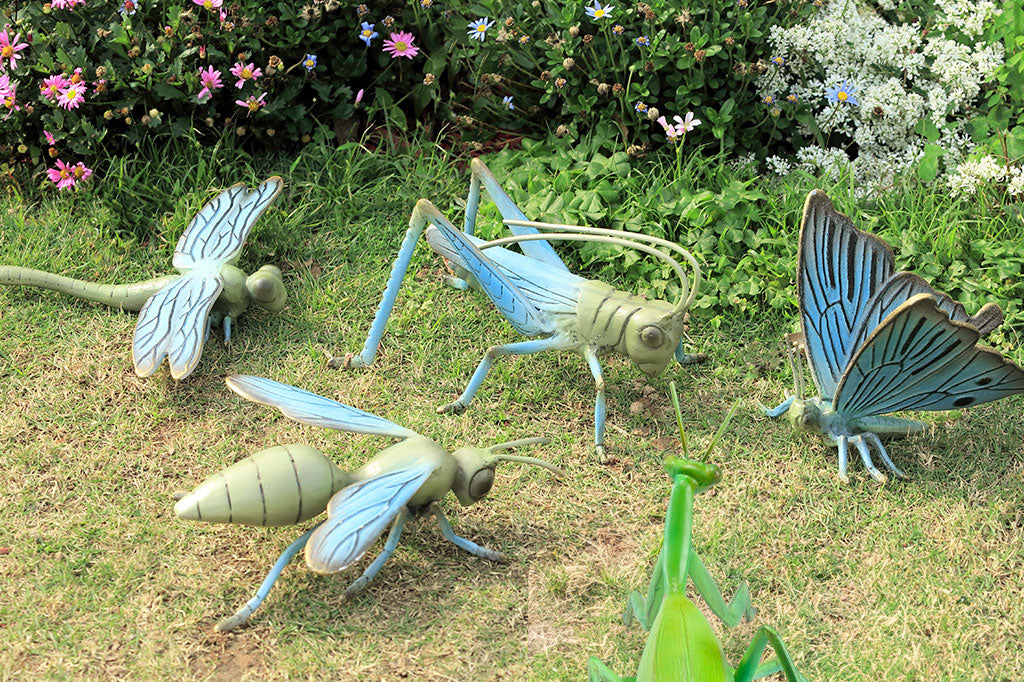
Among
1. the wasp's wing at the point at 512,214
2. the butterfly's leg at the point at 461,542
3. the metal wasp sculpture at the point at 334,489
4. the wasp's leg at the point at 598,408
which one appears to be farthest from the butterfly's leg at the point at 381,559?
the wasp's wing at the point at 512,214

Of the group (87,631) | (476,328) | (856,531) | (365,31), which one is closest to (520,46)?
(365,31)

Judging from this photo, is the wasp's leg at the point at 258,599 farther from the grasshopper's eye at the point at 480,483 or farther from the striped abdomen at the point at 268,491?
the grasshopper's eye at the point at 480,483

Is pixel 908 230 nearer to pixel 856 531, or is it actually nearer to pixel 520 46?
pixel 856 531

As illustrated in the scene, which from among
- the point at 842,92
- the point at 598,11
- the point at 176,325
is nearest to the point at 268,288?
the point at 176,325

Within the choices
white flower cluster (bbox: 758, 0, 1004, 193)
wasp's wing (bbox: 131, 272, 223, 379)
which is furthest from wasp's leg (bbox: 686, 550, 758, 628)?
white flower cluster (bbox: 758, 0, 1004, 193)

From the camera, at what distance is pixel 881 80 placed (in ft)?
15.5

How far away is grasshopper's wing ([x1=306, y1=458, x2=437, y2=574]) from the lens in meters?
2.86

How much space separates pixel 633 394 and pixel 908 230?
1293mm

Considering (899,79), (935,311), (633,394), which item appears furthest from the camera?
(899,79)

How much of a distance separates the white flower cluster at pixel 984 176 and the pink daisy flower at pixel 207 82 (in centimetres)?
298

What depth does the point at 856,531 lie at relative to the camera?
341 cm

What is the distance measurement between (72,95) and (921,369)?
3379mm

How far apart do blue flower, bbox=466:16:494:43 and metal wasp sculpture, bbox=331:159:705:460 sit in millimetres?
1160

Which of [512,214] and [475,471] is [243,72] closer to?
[512,214]
